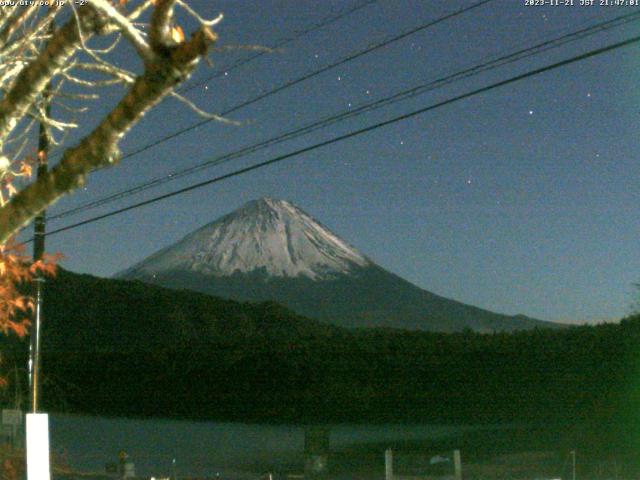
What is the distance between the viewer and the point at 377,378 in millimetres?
43906

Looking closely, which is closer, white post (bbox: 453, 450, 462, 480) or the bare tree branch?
the bare tree branch

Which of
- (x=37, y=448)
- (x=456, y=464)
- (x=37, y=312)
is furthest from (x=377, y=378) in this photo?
(x=37, y=448)

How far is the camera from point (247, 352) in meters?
49.1

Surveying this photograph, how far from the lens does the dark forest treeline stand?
35406 millimetres

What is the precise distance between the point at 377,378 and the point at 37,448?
35.4 meters

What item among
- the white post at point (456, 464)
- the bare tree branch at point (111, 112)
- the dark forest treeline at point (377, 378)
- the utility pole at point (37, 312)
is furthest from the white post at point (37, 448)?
Result: the dark forest treeline at point (377, 378)

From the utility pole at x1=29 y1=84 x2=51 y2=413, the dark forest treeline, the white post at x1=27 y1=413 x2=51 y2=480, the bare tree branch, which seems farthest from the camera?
the dark forest treeline

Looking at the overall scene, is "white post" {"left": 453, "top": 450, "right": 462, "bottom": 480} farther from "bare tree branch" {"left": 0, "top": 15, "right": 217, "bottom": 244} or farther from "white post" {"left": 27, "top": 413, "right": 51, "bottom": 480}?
"bare tree branch" {"left": 0, "top": 15, "right": 217, "bottom": 244}

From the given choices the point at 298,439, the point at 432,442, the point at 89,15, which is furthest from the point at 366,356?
the point at 89,15

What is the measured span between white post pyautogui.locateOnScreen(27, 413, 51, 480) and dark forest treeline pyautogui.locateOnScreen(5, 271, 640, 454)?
2647cm

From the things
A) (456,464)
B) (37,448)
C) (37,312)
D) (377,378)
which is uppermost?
(37,312)

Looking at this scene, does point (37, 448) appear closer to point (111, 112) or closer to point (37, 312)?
point (111, 112)

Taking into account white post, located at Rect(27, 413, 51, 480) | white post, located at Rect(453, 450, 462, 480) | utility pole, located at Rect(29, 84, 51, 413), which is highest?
utility pole, located at Rect(29, 84, 51, 413)

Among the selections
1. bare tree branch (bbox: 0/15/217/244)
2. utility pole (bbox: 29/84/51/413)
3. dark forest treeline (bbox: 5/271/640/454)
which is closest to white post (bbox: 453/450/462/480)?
utility pole (bbox: 29/84/51/413)
